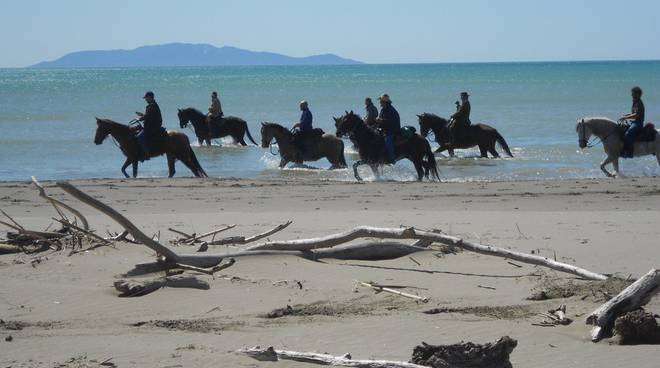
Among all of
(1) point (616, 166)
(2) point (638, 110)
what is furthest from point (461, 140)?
(2) point (638, 110)

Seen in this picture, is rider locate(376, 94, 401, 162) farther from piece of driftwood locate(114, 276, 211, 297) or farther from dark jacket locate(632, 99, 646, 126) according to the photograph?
piece of driftwood locate(114, 276, 211, 297)

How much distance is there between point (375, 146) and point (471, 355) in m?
14.7

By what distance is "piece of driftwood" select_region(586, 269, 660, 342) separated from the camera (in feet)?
22.0

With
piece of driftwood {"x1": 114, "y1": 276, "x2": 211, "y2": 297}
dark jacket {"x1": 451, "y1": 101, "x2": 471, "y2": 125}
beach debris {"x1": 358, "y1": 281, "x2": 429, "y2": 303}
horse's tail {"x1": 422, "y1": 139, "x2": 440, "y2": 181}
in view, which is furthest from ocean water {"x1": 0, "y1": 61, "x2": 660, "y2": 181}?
piece of driftwood {"x1": 114, "y1": 276, "x2": 211, "y2": 297}

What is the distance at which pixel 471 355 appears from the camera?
18.6 ft

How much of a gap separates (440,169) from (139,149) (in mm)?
6967

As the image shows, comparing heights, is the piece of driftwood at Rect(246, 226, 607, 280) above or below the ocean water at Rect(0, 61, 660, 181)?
above

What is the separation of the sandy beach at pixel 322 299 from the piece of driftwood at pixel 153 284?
9 cm

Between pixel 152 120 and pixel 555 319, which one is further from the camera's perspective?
pixel 152 120

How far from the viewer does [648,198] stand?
15.9m

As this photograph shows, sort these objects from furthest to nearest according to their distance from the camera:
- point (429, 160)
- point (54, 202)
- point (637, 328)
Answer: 1. point (429, 160)
2. point (54, 202)
3. point (637, 328)

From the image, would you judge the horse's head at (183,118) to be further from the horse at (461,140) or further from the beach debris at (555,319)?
the beach debris at (555,319)

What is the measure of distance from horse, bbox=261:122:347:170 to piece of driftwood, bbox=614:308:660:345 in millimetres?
16515

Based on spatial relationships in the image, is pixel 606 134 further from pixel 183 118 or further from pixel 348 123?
pixel 183 118
